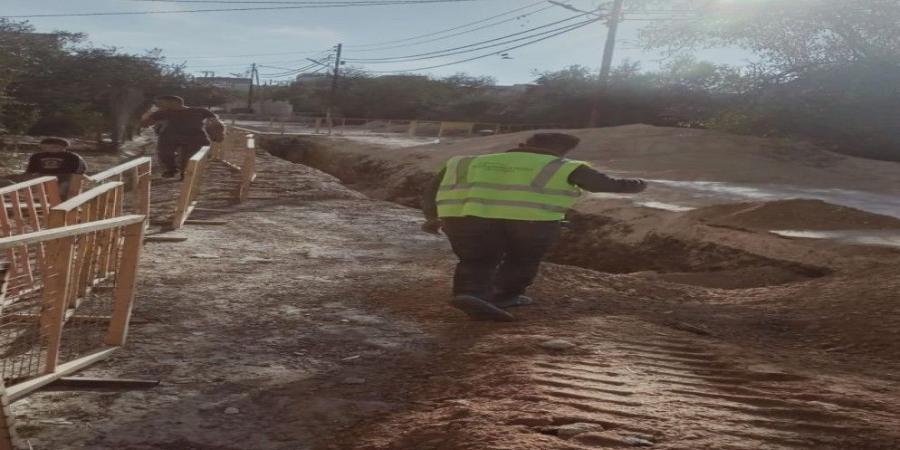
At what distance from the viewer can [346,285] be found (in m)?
6.74

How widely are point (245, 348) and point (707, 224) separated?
7295mm

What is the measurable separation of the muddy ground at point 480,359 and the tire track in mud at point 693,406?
1 cm

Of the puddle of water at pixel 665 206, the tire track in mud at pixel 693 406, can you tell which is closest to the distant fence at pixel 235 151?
the puddle of water at pixel 665 206

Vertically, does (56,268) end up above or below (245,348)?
above

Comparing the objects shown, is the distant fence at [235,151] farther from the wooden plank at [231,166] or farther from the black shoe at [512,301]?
the black shoe at [512,301]

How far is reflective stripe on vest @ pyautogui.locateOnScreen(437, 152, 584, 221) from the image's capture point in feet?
17.8

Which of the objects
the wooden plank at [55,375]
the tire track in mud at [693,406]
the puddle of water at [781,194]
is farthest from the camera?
the puddle of water at [781,194]

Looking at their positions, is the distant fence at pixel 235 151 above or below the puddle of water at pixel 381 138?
below

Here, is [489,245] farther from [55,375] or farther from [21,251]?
[21,251]

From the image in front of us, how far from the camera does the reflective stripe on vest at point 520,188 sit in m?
5.43

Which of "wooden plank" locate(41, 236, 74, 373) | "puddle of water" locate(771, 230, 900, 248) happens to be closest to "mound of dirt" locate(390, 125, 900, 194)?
"puddle of water" locate(771, 230, 900, 248)

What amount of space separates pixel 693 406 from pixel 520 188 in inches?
86.8

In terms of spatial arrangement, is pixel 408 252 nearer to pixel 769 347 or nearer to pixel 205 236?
pixel 205 236

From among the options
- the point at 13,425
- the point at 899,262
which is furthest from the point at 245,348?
the point at 899,262
